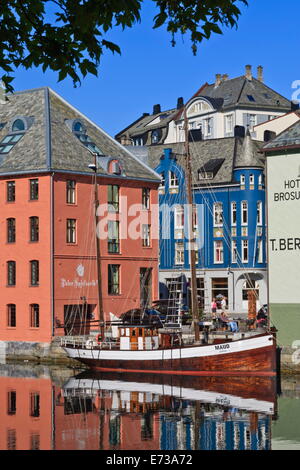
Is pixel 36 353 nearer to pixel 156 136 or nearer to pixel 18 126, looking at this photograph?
pixel 18 126

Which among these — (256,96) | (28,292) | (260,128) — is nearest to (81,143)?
(28,292)

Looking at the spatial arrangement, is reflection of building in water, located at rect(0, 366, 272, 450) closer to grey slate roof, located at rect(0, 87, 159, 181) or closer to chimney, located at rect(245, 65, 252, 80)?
grey slate roof, located at rect(0, 87, 159, 181)

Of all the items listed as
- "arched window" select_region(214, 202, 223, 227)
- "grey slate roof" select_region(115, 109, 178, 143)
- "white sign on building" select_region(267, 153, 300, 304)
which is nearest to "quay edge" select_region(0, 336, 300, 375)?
"white sign on building" select_region(267, 153, 300, 304)

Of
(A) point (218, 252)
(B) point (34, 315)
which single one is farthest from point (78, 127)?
(A) point (218, 252)

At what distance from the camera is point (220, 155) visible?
281 ft

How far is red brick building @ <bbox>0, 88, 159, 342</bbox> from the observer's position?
5962cm

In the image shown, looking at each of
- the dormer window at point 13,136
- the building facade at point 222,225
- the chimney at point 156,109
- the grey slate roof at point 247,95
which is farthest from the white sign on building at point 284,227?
the chimney at point 156,109

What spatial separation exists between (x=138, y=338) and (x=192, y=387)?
23.6 ft

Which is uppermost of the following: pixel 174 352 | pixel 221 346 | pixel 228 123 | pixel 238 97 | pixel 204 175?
pixel 238 97

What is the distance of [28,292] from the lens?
196 ft

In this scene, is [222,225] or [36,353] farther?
[222,225]

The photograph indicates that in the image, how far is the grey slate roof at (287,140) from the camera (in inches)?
1866

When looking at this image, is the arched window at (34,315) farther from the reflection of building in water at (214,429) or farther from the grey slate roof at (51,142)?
the reflection of building in water at (214,429)

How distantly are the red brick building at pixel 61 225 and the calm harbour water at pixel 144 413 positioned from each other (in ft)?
28.6
